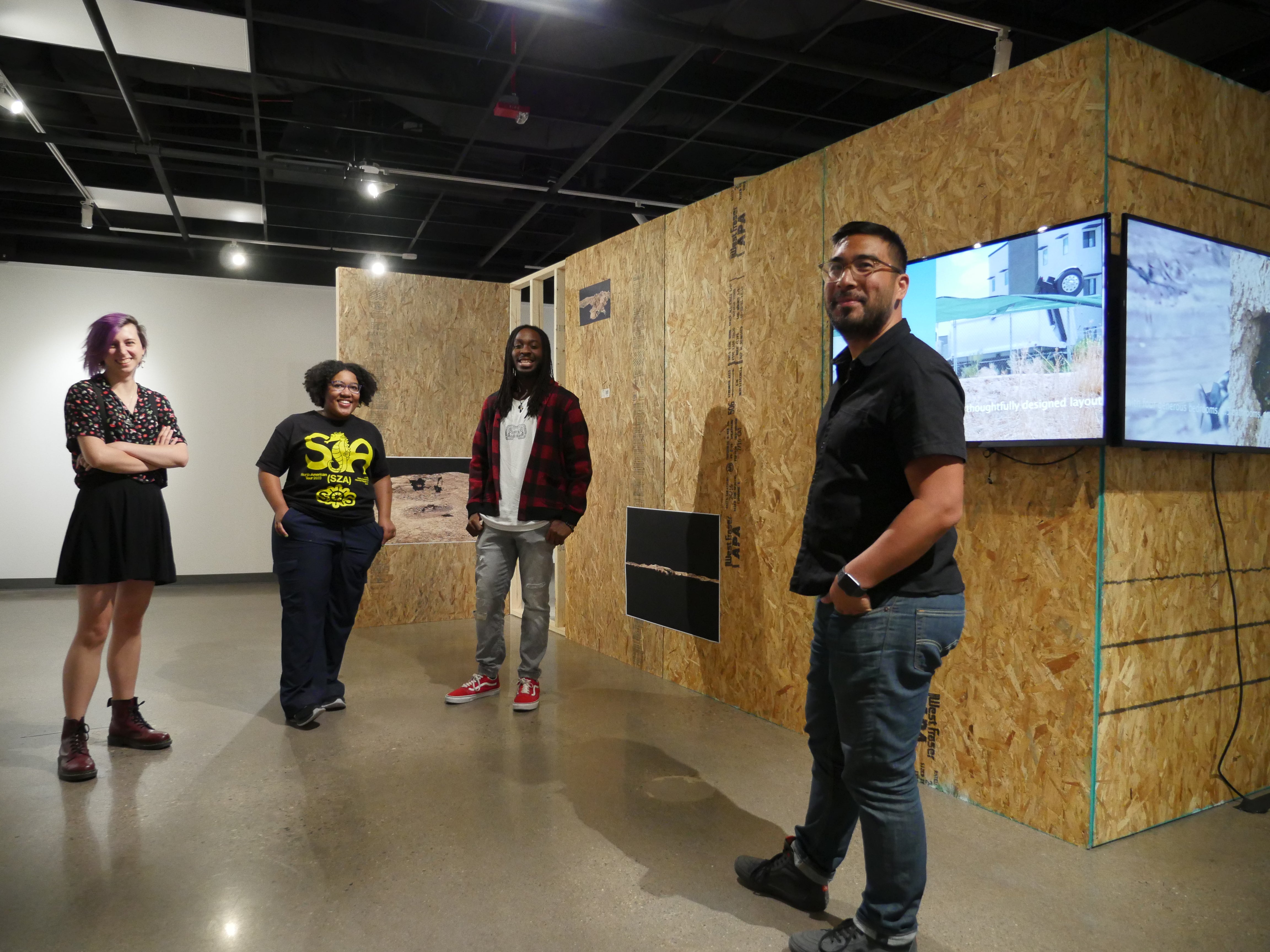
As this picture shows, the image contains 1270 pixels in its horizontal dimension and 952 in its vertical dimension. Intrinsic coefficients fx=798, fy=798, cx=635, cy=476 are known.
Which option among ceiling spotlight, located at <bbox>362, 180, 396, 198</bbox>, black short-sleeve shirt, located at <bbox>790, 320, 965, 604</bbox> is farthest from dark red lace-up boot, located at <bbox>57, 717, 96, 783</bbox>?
ceiling spotlight, located at <bbox>362, 180, 396, 198</bbox>

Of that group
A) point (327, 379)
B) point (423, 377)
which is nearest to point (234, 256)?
point (423, 377)

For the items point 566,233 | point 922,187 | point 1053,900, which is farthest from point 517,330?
point 566,233

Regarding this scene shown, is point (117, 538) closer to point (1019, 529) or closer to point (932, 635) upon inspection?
point (932, 635)

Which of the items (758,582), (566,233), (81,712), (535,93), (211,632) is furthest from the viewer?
(566,233)

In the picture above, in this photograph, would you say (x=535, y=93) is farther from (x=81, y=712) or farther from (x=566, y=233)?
(x=81, y=712)

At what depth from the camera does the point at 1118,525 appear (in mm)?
2436

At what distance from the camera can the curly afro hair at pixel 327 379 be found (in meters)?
3.77

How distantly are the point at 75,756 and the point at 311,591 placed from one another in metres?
1.02

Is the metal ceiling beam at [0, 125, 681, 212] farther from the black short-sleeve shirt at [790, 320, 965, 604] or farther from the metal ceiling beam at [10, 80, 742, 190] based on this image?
the black short-sleeve shirt at [790, 320, 965, 604]

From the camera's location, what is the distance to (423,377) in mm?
6051

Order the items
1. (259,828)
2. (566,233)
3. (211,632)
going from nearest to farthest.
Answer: (259,828) → (211,632) → (566,233)

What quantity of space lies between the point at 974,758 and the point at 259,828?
2.39 m

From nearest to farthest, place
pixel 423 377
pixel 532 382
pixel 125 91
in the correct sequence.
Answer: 1. pixel 532 382
2. pixel 125 91
3. pixel 423 377

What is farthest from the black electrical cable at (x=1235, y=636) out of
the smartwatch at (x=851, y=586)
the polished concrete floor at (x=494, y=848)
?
the smartwatch at (x=851, y=586)
